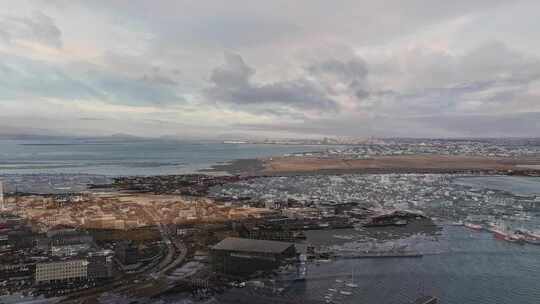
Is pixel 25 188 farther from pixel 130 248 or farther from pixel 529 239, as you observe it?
pixel 529 239

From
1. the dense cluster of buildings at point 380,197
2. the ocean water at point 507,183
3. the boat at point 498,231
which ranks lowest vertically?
the boat at point 498,231

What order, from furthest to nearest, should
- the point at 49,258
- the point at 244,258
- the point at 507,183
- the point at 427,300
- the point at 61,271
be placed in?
the point at 507,183 < the point at 49,258 < the point at 244,258 < the point at 61,271 < the point at 427,300

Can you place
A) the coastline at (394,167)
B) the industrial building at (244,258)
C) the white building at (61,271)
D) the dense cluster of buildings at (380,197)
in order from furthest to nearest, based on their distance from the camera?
1. the coastline at (394,167)
2. the dense cluster of buildings at (380,197)
3. the industrial building at (244,258)
4. the white building at (61,271)

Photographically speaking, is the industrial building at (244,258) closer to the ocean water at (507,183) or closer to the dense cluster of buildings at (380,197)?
the dense cluster of buildings at (380,197)

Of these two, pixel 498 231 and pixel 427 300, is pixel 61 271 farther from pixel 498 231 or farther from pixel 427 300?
pixel 498 231

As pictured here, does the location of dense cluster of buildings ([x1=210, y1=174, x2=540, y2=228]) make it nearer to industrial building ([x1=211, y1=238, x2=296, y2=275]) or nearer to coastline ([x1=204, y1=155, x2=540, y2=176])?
coastline ([x1=204, y1=155, x2=540, y2=176])

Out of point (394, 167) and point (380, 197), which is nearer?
point (380, 197)

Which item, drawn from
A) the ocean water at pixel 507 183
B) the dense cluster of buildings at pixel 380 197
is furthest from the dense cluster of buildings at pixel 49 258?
the ocean water at pixel 507 183

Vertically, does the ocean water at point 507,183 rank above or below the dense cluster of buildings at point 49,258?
above

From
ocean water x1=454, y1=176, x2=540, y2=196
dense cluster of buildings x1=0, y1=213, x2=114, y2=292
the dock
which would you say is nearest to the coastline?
ocean water x1=454, y1=176, x2=540, y2=196

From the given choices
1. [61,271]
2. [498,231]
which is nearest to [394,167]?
[498,231]

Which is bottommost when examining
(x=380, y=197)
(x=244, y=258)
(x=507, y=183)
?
(x=244, y=258)
